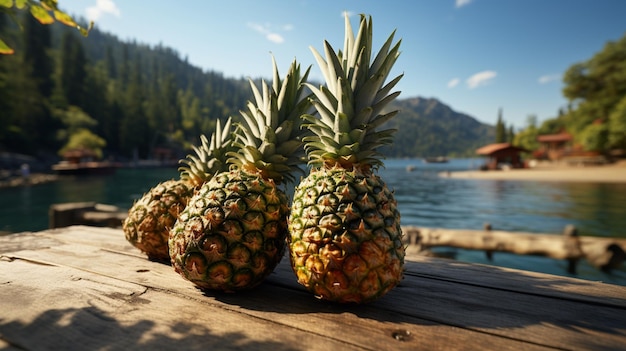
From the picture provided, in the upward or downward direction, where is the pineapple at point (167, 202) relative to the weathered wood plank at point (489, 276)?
upward

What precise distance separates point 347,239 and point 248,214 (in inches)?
25.2

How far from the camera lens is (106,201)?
81.5 feet

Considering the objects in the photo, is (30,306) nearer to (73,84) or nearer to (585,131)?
(585,131)

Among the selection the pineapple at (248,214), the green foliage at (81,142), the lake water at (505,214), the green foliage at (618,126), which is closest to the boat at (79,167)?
the green foliage at (81,142)

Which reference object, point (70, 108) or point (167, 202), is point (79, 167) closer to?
point (70, 108)

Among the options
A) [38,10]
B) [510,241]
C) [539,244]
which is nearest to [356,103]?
[38,10]

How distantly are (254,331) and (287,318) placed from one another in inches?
7.8

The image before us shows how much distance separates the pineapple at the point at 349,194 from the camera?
1.65 meters

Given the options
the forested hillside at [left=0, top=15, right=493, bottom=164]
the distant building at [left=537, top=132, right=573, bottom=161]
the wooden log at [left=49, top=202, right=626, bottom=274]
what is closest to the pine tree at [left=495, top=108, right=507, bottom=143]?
the distant building at [left=537, top=132, right=573, bottom=161]

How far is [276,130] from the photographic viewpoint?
7.50ft

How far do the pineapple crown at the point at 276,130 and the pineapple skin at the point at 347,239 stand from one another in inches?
20.6

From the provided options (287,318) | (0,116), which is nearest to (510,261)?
(287,318)

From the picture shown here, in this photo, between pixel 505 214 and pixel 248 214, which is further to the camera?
pixel 505 214

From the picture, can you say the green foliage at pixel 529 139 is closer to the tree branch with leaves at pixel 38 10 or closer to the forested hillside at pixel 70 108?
the forested hillside at pixel 70 108
